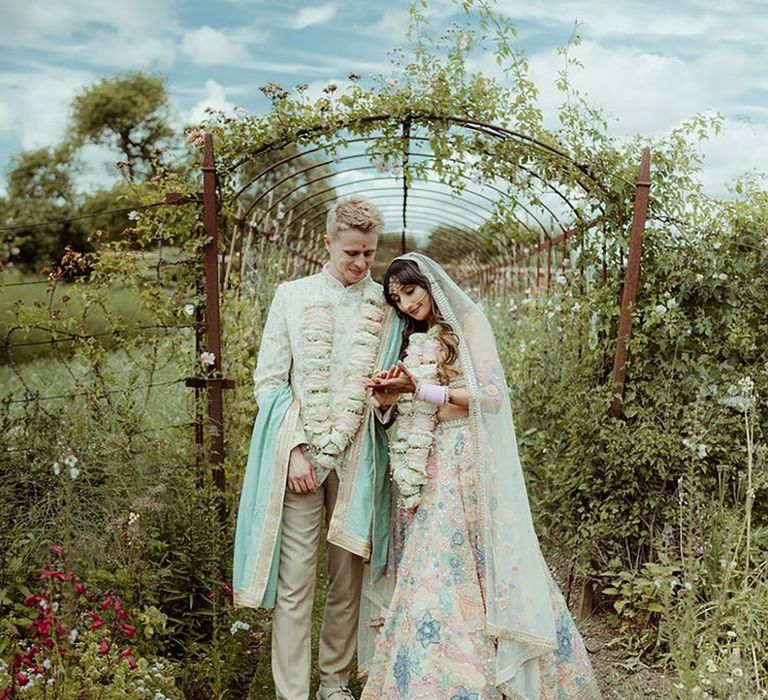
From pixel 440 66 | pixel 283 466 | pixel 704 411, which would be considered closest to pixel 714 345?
pixel 704 411

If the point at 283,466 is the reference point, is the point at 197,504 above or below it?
below

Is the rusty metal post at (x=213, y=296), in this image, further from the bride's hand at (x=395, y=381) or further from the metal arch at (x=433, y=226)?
the metal arch at (x=433, y=226)

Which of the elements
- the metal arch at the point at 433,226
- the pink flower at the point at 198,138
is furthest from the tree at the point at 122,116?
the pink flower at the point at 198,138

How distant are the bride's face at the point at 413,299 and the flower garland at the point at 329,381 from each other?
151mm

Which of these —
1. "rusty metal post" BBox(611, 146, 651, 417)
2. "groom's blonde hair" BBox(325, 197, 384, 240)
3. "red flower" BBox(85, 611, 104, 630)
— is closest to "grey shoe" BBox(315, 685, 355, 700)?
"red flower" BBox(85, 611, 104, 630)

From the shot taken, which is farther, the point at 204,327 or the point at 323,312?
the point at 204,327

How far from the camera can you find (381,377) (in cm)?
317

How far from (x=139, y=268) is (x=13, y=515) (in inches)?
53.4

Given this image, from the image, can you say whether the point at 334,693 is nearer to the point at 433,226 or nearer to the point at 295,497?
the point at 295,497

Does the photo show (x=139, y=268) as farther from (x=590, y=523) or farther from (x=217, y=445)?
(x=590, y=523)

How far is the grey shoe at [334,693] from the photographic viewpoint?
3.39 metres

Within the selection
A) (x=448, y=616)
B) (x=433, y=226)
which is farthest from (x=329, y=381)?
(x=433, y=226)

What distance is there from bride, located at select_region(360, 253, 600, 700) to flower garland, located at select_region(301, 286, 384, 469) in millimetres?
104

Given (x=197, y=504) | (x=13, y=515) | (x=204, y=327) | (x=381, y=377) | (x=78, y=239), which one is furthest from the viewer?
(x=78, y=239)
